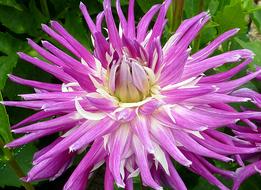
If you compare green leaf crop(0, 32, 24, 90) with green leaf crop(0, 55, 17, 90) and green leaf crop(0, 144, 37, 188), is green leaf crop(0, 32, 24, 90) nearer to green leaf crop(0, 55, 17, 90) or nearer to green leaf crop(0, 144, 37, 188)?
green leaf crop(0, 55, 17, 90)

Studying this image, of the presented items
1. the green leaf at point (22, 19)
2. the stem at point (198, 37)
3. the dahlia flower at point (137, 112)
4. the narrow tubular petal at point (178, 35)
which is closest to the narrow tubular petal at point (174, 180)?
the dahlia flower at point (137, 112)

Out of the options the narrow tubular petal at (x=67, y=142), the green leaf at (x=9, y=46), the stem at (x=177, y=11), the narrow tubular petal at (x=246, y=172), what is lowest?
the narrow tubular petal at (x=246, y=172)

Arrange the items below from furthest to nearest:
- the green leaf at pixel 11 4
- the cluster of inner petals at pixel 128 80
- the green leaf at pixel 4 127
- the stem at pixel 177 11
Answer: the green leaf at pixel 11 4 < the stem at pixel 177 11 < the green leaf at pixel 4 127 < the cluster of inner petals at pixel 128 80

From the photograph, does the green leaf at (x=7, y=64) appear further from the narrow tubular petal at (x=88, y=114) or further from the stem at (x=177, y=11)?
the narrow tubular petal at (x=88, y=114)

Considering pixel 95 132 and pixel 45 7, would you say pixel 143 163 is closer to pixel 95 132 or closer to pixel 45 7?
pixel 95 132

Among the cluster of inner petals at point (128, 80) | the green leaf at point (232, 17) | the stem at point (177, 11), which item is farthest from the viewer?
the green leaf at point (232, 17)

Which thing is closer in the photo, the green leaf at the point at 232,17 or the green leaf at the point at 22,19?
the green leaf at the point at 232,17

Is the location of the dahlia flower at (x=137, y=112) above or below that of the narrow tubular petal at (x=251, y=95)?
above

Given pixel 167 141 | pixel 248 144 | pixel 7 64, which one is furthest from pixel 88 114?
pixel 7 64
